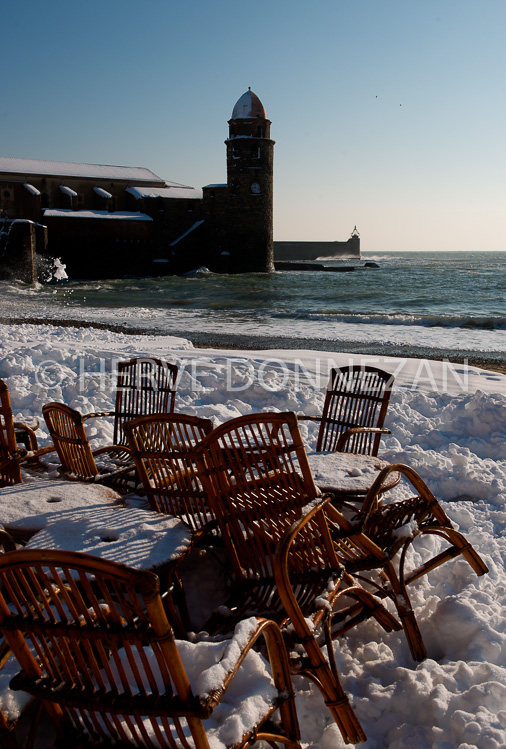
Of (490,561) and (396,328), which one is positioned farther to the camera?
(396,328)

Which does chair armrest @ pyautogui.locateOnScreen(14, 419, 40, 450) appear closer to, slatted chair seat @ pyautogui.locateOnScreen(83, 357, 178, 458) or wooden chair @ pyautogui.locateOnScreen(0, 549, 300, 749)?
slatted chair seat @ pyautogui.locateOnScreen(83, 357, 178, 458)

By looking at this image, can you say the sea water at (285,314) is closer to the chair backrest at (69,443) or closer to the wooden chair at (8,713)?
the chair backrest at (69,443)

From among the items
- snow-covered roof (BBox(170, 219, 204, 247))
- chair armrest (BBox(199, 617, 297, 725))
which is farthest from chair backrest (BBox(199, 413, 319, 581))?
snow-covered roof (BBox(170, 219, 204, 247))

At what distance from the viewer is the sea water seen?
627 inches

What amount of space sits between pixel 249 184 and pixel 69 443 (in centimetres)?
4689

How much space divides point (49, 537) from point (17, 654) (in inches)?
37.8

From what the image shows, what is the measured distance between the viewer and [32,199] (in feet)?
153

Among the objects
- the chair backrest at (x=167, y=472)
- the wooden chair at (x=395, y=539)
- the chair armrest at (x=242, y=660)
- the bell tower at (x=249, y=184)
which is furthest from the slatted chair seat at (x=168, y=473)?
the bell tower at (x=249, y=184)

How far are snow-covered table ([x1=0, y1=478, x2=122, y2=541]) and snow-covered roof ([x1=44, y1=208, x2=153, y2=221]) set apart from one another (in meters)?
45.8

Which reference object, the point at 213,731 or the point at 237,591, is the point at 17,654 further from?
the point at 237,591

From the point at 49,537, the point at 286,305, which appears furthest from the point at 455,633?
the point at 286,305

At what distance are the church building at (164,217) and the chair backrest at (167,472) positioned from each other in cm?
4450

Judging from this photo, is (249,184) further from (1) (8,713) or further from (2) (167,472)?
(1) (8,713)

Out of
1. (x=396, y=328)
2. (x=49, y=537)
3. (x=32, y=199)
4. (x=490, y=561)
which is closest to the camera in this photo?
(x=49, y=537)
